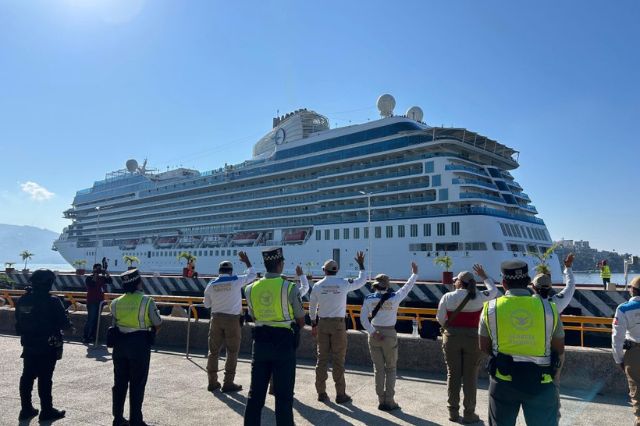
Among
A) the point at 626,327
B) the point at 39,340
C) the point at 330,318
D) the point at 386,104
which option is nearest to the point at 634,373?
the point at 626,327

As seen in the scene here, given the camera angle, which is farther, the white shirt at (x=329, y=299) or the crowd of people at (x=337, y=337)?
the white shirt at (x=329, y=299)

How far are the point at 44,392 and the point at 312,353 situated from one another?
168 inches

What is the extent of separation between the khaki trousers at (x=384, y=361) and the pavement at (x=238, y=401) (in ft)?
0.88

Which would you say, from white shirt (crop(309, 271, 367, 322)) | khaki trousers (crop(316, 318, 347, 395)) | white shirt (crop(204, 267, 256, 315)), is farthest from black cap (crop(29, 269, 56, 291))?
khaki trousers (crop(316, 318, 347, 395))

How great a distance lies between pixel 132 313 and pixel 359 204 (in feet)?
121

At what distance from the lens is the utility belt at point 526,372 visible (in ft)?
10.4

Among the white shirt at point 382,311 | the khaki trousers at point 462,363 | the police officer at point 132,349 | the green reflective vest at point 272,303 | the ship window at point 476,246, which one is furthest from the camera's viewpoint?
the ship window at point 476,246

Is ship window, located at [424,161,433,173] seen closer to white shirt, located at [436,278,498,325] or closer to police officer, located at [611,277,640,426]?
white shirt, located at [436,278,498,325]


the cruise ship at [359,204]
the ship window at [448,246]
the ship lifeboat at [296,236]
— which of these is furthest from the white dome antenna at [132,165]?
the ship window at [448,246]

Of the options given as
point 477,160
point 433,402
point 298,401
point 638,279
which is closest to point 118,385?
point 298,401

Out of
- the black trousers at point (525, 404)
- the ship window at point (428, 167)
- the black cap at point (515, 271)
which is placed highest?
the ship window at point (428, 167)

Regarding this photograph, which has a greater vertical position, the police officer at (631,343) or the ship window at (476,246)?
the ship window at (476,246)

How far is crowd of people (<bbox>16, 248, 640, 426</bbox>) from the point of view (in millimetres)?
3258

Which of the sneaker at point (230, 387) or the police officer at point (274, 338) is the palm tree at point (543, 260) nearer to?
the sneaker at point (230, 387)
